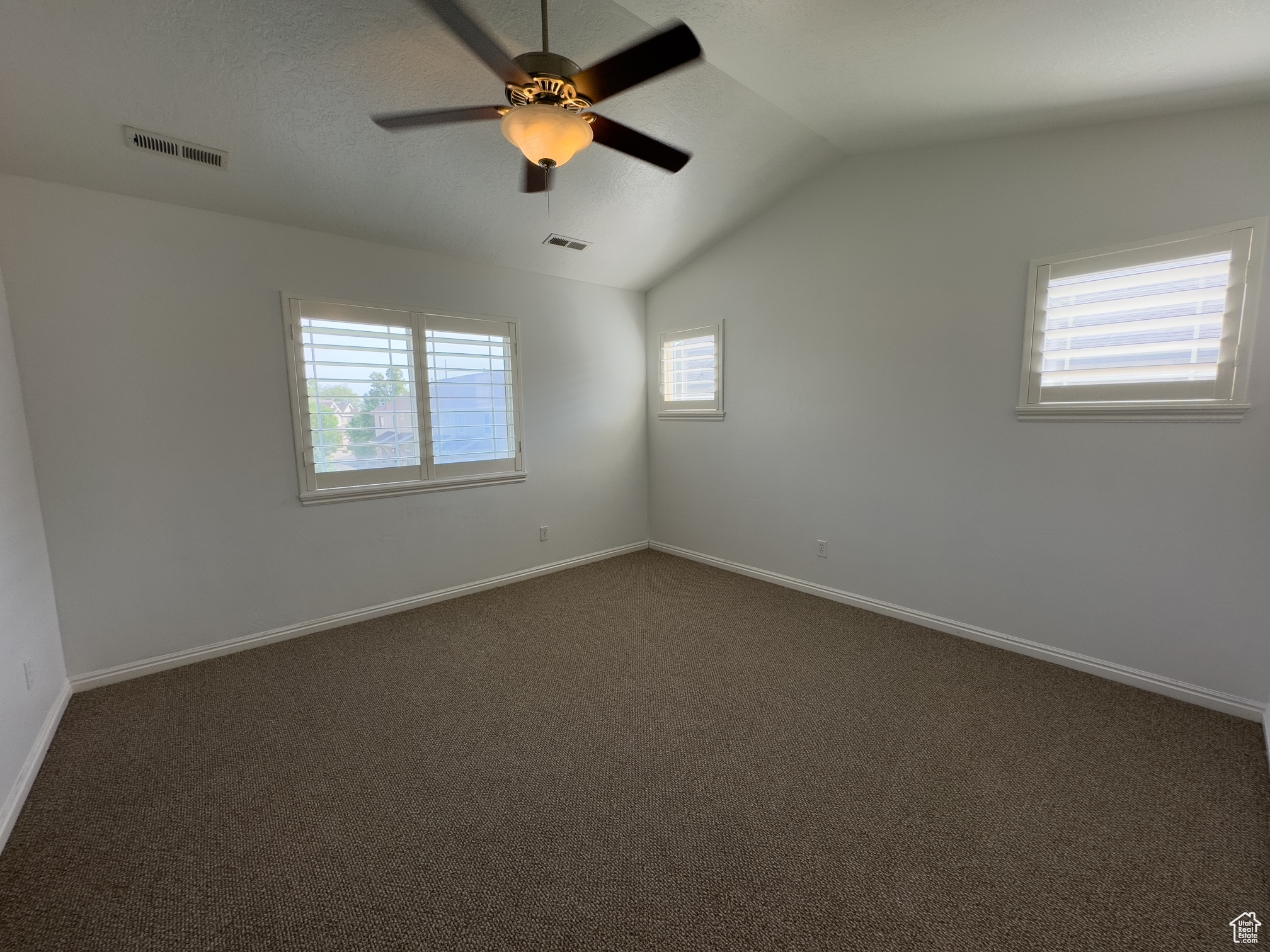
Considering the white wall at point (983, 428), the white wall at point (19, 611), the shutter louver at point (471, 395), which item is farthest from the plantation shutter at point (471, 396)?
the white wall at point (19, 611)

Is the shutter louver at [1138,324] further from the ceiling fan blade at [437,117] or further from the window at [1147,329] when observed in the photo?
the ceiling fan blade at [437,117]

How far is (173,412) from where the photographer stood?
9.07 ft

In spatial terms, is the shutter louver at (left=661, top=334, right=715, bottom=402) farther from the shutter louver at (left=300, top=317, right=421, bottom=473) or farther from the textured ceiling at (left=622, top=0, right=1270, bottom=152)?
the shutter louver at (left=300, top=317, right=421, bottom=473)

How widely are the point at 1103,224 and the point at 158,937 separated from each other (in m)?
4.51

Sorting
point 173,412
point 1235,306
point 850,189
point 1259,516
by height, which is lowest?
point 1259,516

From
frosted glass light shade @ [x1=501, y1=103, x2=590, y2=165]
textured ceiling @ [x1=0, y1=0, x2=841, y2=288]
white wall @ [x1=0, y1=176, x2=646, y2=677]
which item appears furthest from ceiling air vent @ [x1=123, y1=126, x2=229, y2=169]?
frosted glass light shade @ [x1=501, y1=103, x2=590, y2=165]

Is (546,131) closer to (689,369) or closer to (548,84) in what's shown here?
(548,84)

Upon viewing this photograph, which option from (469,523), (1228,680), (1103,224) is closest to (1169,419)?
(1103,224)

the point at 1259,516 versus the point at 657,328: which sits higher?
the point at 657,328

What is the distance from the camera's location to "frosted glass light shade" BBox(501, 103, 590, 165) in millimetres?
1678

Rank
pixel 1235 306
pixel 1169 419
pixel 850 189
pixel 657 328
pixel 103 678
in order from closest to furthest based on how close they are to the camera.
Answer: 1. pixel 1235 306
2. pixel 1169 419
3. pixel 103 678
4. pixel 850 189
5. pixel 657 328

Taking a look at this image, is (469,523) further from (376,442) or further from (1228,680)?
(1228,680)

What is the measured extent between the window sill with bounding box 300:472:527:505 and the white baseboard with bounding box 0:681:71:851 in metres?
1.37

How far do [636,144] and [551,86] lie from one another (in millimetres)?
482
